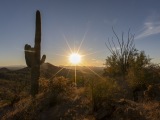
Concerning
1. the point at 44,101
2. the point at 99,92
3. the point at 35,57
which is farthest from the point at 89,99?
the point at 35,57

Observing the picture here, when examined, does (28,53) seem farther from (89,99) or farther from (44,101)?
(89,99)

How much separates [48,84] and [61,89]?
951 millimetres

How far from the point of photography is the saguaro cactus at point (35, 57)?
610 inches

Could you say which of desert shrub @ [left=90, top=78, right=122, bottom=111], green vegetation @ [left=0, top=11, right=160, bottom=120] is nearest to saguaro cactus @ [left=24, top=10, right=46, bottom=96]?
green vegetation @ [left=0, top=11, right=160, bottom=120]

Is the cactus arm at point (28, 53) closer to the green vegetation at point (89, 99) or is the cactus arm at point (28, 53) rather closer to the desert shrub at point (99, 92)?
the green vegetation at point (89, 99)

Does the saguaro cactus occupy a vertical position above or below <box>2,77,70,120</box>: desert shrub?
above

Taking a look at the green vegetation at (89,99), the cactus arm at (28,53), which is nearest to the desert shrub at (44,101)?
the green vegetation at (89,99)

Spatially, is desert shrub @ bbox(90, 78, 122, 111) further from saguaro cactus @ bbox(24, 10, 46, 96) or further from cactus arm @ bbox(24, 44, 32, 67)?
cactus arm @ bbox(24, 44, 32, 67)

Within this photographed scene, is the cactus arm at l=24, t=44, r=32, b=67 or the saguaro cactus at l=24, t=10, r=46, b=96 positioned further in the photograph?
the cactus arm at l=24, t=44, r=32, b=67

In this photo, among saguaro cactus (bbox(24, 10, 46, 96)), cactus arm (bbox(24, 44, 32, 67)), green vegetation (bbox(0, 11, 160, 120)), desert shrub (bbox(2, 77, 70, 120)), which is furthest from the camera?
cactus arm (bbox(24, 44, 32, 67))

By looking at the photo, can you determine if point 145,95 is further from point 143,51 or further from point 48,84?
point 143,51

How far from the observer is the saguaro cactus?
15500 mm

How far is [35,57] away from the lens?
15.7 meters

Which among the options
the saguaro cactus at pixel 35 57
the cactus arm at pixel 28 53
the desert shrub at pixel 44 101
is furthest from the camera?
the cactus arm at pixel 28 53
